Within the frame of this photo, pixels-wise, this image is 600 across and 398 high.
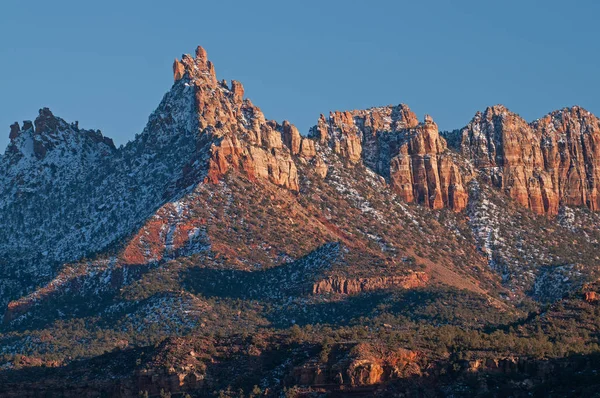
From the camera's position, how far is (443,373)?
130125 mm

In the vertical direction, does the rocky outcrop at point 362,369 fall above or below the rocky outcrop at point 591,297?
below

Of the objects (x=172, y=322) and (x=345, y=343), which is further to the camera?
(x=172, y=322)

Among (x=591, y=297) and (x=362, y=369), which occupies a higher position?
(x=591, y=297)

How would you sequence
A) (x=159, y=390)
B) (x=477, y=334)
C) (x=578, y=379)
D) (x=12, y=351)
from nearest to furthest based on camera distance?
(x=578, y=379) → (x=159, y=390) → (x=477, y=334) → (x=12, y=351)

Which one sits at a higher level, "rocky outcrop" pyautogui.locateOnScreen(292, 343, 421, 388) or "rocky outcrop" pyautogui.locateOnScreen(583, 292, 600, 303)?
"rocky outcrop" pyautogui.locateOnScreen(583, 292, 600, 303)

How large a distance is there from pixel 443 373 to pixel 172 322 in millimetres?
73147

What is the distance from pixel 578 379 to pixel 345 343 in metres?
19.5

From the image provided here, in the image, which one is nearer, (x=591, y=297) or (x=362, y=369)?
(x=362, y=369)

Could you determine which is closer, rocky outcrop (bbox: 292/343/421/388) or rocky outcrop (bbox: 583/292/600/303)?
rocky outcrop (bbox: 292/343/421/388)

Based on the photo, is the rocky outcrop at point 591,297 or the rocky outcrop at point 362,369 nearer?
the rocky outcrop at point 362,369

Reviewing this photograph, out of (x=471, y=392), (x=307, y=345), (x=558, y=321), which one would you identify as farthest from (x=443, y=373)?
(x=558, y=321)

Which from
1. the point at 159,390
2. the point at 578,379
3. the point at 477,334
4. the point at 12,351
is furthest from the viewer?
the point at 12,351

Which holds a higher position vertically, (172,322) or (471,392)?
(172,322)

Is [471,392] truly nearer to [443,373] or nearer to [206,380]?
[443,373]
